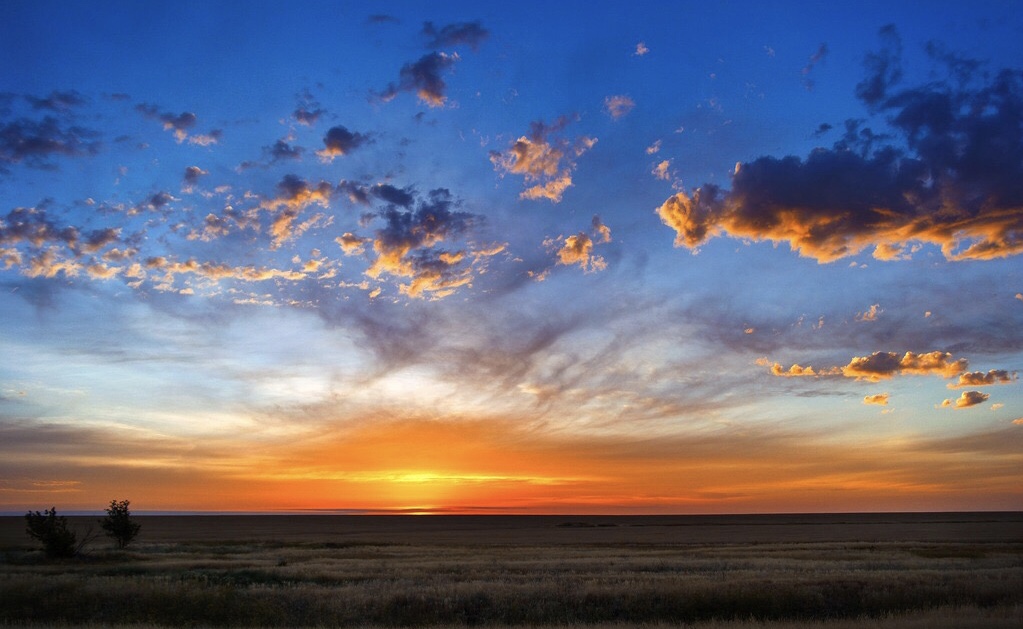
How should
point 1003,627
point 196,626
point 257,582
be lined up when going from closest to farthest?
point 1003,627, point 196,626, point 257,582

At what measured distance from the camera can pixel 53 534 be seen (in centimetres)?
3681

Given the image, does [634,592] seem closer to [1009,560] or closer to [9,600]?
[9,600]

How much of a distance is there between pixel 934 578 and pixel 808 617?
28.7 feet

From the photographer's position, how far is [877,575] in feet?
80.8

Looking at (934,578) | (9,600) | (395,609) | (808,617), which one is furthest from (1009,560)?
(9,600)

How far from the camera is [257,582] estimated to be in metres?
26.6

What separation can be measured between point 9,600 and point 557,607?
17.4m

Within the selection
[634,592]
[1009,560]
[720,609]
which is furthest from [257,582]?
[1009,560]

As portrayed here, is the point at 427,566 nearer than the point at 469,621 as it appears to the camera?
No

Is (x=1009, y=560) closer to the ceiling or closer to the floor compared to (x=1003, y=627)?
closer to the floor

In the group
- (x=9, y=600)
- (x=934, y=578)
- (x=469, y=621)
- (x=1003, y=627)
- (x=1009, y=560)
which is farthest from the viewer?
(x=1009, y=560)

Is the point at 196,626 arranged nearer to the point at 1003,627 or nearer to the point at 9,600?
the point at 9,600

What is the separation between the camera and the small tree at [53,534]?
36.6 m

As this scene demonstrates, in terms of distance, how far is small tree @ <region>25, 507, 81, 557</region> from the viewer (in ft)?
120
